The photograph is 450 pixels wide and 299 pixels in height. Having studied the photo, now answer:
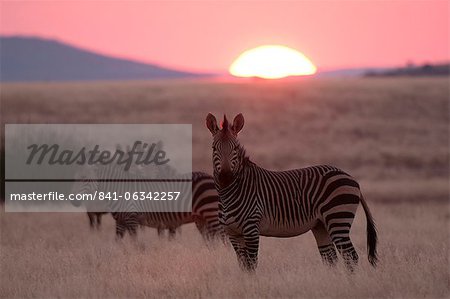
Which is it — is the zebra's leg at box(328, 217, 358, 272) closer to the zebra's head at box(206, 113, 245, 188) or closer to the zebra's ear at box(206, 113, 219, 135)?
the zebra's head at box(206, 113, 245, 188)

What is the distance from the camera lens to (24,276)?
1031cm

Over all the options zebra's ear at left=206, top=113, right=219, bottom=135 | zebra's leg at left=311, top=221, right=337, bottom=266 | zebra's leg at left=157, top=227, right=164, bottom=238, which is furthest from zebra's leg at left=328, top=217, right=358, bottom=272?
zebra's leg at left=157, top=227, right=164, bottom=238

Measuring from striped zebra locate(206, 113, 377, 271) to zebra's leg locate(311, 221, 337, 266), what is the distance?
0.05 metres

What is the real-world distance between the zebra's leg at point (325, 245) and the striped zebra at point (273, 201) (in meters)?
0.05

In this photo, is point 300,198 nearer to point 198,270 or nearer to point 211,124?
point 211,124

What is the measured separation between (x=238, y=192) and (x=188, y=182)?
3.95 metres

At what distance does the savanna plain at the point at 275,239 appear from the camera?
930 centimetres

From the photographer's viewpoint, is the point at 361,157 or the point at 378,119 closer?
the point at 361,157

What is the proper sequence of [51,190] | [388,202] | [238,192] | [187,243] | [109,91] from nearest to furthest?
[238,192] < [187,243] < [51,190] < [388,202] < [109,91]

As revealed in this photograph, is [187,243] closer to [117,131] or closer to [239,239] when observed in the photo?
[239,239]

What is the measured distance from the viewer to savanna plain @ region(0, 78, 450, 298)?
930cm

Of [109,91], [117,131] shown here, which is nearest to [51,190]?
[117,131]

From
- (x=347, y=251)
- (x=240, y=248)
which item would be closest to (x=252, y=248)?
(x=240, y=248)

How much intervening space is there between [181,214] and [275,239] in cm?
197
